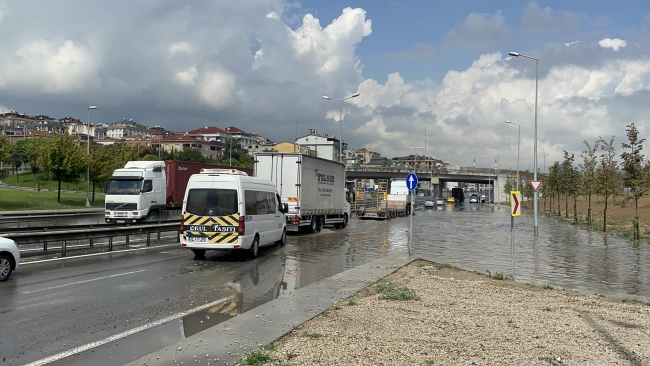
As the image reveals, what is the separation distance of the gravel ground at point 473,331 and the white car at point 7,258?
7.25 metres

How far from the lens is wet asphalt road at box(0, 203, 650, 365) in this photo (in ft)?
23.3

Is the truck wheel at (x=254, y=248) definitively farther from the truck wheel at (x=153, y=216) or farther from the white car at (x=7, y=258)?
the truck wheel at (x=153, y=216)

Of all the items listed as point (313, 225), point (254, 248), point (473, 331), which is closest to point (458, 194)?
point (313, 225)

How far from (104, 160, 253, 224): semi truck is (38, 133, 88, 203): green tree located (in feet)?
68.1

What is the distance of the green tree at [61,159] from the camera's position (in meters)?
45.1

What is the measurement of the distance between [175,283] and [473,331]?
677 centimetres

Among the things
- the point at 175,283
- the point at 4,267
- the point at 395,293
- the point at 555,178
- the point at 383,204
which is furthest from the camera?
the point at 555,178

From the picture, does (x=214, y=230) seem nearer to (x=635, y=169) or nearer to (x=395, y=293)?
(x=395, y=293)

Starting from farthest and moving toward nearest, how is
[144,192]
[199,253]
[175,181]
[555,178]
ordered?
[555,178], [175,181], [144,192], [199,253]

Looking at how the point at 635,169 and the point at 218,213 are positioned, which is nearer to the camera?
the point at 218,213

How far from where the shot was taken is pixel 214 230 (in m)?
15.1

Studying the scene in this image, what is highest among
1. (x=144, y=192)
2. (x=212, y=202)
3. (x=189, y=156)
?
(x=189, y=156)

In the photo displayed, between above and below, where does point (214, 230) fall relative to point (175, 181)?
below

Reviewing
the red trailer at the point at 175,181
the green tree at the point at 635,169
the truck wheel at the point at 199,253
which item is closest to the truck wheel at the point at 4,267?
the truck wheel at the point at 199,253
